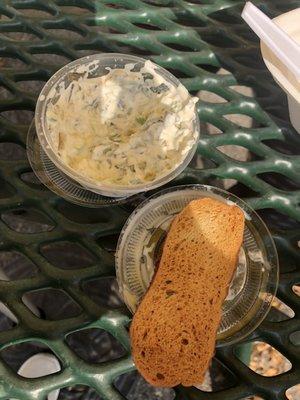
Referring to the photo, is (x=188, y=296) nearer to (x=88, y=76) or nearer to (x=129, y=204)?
(x=129, y=204)

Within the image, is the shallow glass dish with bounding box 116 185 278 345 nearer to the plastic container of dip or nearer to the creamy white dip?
the creamy white dip

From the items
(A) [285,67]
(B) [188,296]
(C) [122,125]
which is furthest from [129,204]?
(A) [285,67]

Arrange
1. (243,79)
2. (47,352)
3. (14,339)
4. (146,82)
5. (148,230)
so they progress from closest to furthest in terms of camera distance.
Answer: (14,339) → (148,230) → (146,82) → (243,79) → (47,352)

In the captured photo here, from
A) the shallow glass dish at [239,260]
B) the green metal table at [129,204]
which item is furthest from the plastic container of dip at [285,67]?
the shallow glass dish at [239,260]

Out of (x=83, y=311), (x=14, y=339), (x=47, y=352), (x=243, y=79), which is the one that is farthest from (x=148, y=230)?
(x=47, y=352)

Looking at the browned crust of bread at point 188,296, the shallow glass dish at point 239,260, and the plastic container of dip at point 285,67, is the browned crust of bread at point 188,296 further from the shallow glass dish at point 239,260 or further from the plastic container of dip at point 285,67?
the plastic container of dip at point 285,67

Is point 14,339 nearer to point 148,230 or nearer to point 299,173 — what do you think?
point 148,230

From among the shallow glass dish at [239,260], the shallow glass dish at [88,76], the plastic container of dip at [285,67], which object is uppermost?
the plastic container of dip at [285,67]
